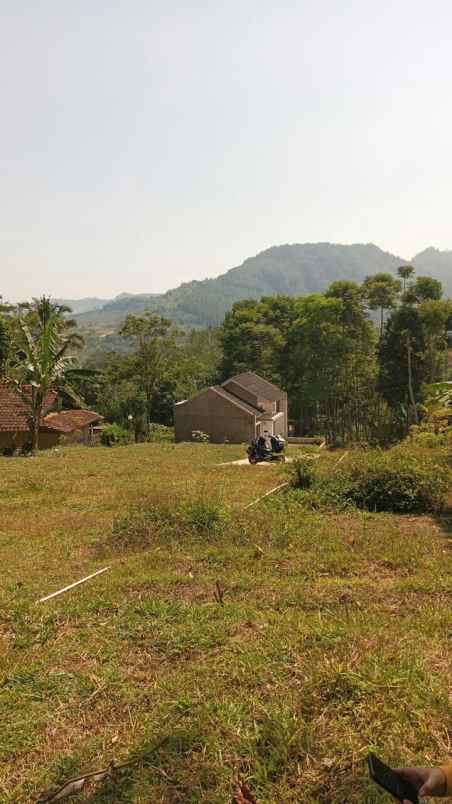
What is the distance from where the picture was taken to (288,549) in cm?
775

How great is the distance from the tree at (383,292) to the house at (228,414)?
14967 mm

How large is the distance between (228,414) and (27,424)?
13724 mm

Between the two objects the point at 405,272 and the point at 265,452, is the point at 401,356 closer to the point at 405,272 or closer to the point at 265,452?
the point at 405,272

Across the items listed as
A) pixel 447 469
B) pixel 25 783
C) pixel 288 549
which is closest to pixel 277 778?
pixel 25 783

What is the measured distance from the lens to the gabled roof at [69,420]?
2869 cm

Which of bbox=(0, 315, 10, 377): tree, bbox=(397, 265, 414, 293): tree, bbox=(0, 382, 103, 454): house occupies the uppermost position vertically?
bbox=(397, 265, 414, 293): tree

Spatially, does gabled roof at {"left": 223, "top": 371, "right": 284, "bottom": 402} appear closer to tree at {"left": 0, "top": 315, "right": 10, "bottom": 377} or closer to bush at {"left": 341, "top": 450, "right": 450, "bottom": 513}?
tree at {"left": 0, "top": 315, "right": 10, "bottom": 377}

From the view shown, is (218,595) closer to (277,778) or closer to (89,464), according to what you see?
(277,778)

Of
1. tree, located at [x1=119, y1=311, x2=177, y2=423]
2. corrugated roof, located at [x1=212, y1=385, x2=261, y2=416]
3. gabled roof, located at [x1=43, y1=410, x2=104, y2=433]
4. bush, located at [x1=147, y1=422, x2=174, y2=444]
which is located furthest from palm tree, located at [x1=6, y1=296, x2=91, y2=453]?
tree, located at [x1=119, y1=311, x2=177, y2=423]

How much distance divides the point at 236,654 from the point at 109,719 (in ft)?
3.95

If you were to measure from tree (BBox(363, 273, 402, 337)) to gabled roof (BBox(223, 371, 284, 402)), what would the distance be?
487 inches

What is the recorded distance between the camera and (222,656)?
15.1 feet

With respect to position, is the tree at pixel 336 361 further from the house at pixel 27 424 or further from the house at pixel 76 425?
the house at pixel 27 424

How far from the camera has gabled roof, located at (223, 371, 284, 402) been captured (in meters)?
38.9
